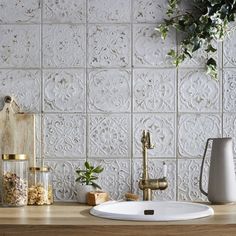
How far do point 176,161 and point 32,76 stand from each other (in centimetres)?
67

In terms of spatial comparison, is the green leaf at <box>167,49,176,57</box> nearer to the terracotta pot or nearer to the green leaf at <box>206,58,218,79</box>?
the green leaf at <box>206,58,218,79</box>

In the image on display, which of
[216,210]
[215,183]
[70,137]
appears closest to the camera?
[216,210]

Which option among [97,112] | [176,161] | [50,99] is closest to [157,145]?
[176,161]

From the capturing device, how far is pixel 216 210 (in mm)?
2078

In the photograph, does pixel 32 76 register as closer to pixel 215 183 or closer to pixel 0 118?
pixel 0 118

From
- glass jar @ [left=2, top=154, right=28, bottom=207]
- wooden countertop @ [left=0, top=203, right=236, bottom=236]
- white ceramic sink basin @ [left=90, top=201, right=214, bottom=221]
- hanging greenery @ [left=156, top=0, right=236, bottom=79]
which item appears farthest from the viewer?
hanging greenery @ [left=156, top=0, right=236, bottom=79]

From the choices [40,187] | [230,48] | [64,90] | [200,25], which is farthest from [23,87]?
[230,48]

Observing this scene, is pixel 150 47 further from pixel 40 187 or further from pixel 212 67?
pixel 40 187

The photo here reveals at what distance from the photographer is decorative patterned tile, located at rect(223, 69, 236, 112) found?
2383 mm

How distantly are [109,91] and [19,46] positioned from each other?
406mm

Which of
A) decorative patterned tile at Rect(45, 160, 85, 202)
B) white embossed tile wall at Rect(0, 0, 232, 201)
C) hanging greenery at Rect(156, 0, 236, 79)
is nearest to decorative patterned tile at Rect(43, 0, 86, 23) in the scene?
white embossed tile wall at Rect(0, 0, 232, 201)

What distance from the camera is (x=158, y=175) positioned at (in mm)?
2375

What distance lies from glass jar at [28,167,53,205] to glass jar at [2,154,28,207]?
41 mm

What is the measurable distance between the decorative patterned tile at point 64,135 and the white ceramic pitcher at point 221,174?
51 cm
